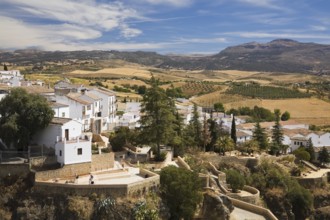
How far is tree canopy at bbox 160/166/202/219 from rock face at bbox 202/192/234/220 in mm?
Answer: 1581

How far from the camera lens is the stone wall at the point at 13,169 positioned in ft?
113

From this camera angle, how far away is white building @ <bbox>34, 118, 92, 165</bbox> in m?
35.3

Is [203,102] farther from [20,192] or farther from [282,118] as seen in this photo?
[20,192]

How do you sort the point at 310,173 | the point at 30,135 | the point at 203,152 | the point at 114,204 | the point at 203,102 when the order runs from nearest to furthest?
the point at 114,204
the point at 30,135
the point at 203,152
the point at 310,173
the point at 203,102

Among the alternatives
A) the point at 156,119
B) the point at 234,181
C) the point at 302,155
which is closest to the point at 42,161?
the point at 156,119

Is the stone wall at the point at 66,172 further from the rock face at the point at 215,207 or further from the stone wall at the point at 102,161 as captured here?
the rock face at the point at 215,207

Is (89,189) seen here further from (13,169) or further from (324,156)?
(324,156)


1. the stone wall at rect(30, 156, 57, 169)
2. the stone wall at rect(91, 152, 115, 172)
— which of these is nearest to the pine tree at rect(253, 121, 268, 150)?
the stone wall at rect(91, 152, 115, 172)

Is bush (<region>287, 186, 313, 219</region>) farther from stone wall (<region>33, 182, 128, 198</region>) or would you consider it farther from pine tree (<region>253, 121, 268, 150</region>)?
stone wall (<region>33, 182, 128, 198</region>)

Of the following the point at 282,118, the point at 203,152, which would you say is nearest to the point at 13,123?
the point at 203,152

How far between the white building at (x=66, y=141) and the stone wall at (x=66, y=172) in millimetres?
376

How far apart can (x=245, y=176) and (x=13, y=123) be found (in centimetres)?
2585

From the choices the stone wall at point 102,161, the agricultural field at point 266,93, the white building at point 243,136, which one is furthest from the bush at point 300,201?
the agricultural field at point 266,93

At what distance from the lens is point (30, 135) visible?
37594 millimetres
